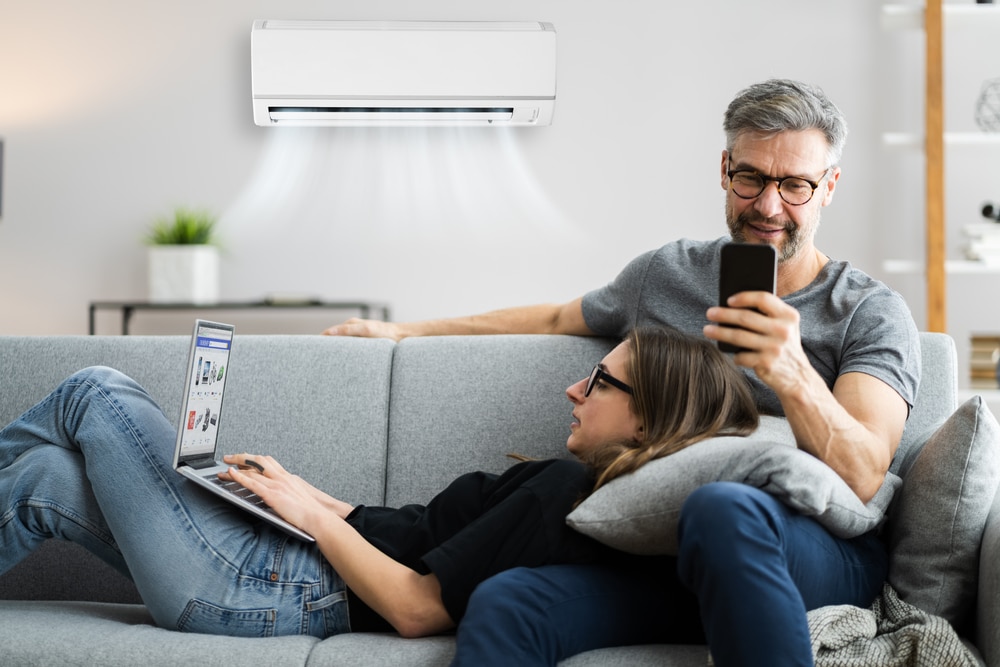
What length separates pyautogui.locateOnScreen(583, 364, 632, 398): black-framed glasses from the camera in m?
1.55

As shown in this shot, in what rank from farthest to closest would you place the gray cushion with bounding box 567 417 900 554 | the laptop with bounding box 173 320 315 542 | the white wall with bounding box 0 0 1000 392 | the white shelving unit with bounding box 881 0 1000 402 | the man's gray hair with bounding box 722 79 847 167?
1. the white wall with bounding box 0 0 1000 392
2. the white shelving unit with bounding box 881 0 1000 402
3. the man's gray hair with bounding box 722 79 847 167
4. the laptop with bounding box 173 320 315 542
5. the gray cushion with bounding box 567 417 900 554

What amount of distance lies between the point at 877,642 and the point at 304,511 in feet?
2.77

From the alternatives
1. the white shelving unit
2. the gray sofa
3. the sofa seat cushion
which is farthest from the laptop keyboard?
the white shelving unit

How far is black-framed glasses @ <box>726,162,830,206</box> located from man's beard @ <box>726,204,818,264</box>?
0.04 metres

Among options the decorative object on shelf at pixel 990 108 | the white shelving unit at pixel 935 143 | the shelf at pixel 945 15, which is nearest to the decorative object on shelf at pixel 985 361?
the white shelving unit at pixel 935 143

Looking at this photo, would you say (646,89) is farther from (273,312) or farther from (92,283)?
(92,283)

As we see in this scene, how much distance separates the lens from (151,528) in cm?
151

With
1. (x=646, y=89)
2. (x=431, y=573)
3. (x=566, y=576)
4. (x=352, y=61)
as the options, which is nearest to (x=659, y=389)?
(x=566, y=576)

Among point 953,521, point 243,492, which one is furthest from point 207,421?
point 953,521

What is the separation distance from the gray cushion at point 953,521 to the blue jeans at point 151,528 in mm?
863

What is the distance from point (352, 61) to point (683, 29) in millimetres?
1834

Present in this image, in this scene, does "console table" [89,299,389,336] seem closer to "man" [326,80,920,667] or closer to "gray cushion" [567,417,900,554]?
"man" [326,80,920,667]

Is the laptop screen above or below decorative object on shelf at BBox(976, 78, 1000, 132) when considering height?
below

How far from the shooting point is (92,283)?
4.41m
